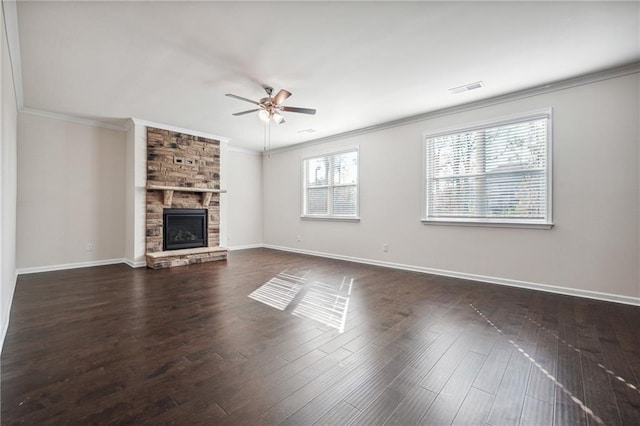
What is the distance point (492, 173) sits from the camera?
417cm

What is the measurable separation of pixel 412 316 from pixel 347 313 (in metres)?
0.66

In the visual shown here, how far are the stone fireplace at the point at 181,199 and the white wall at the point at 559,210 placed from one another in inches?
133

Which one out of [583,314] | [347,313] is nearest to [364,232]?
[347,313]

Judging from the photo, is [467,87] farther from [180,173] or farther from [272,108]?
[180,173]

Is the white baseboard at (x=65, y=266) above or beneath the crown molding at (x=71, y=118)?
beneath

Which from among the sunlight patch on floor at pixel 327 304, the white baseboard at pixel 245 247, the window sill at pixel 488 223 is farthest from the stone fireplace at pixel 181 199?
the window sill at pixel 488 223

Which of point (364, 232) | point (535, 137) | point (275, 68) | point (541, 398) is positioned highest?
point (275, 68)

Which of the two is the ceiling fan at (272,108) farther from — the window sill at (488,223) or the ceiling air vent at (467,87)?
the window sill at (488,223)

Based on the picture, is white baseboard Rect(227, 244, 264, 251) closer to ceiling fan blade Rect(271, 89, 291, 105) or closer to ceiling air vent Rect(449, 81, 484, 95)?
ceiling fan blade Rect(271, 89, 291, 105)

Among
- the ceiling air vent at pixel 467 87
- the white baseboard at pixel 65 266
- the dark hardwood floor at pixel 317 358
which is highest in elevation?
the ceiling air vent at pixel 467 87

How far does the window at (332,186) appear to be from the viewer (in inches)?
237

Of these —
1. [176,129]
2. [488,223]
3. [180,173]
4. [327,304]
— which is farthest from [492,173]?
[176,129]

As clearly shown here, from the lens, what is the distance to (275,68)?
3.27m

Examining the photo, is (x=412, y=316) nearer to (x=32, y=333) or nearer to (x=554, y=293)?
(x=554, y=293)
